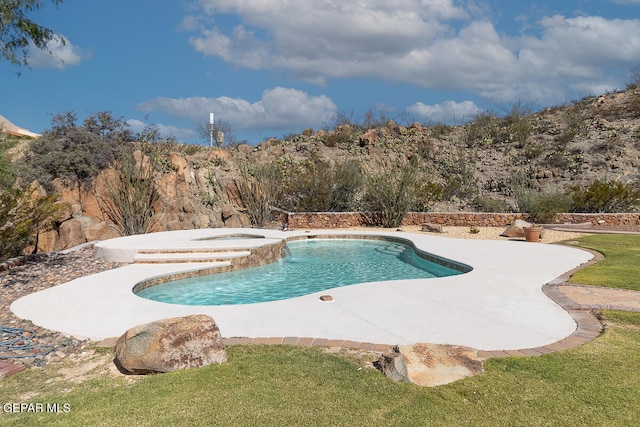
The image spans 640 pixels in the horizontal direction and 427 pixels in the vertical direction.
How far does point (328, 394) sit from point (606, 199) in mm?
15363

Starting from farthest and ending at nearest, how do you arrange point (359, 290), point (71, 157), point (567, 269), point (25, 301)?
point (71, 157), point (567, 269), point (359, 290), point (25, 301)

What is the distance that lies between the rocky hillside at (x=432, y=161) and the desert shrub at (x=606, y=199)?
246 cm

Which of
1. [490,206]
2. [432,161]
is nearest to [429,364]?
[490,206]

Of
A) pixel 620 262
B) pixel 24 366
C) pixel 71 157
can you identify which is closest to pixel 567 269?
pixel 620 262

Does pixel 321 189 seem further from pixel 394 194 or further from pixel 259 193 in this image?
pixel 394 194

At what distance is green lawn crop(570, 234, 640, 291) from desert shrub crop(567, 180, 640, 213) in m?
4.39

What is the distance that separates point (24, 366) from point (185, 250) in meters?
5.15

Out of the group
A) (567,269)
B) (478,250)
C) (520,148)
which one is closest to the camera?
(567,269)

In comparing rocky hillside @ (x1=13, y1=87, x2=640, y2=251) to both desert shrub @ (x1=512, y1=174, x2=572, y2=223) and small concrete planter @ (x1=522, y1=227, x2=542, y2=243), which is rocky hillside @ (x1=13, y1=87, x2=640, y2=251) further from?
small concrete planter @ (x1=522, y1=227, x2=542, y2=243)

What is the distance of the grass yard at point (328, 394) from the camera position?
9.12 ft

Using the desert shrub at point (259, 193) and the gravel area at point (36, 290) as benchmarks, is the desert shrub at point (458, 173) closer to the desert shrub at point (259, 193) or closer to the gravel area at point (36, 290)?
the desert shrub at point (259, 193)

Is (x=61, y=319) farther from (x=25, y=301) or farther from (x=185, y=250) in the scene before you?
(x=185, y=250)

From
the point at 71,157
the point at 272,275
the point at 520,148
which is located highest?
the point at 520,148

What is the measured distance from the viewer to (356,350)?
397 centimetres
